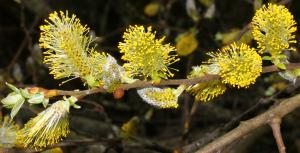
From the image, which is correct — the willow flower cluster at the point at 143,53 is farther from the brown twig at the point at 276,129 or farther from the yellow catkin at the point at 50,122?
the brown twig at the point at 276,129

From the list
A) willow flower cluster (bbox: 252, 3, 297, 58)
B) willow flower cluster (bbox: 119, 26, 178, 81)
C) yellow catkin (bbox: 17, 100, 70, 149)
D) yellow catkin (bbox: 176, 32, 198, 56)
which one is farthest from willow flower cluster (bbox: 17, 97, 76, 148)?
yellow catkin (bbox: 176, 32, 198, 56)

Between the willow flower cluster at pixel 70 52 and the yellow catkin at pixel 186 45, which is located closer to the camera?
the willow flower cluster at pixel 70 52

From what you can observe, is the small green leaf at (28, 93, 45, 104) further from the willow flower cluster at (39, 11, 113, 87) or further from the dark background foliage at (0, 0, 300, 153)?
the dark background foliage at (0, 0, 300, 153)

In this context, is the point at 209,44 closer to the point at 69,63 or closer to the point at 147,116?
the point at 147,116

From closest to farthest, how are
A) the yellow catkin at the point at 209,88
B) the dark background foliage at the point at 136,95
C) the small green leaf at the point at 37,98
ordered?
the small green leaf at the point at 37,98 < the yellow catkin at the point at 209,88 < the dark background foliage at the point at 136,95

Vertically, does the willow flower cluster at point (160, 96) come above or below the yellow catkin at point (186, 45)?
below

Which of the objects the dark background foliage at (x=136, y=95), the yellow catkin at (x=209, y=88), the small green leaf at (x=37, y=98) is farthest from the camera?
the dark background foliage at (x=136, y=95)

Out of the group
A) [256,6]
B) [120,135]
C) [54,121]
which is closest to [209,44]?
[256,6]

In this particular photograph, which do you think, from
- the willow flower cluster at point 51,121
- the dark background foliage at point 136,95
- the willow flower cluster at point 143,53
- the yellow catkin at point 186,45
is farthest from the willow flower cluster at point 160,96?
the yellow catkin at point 186,45
